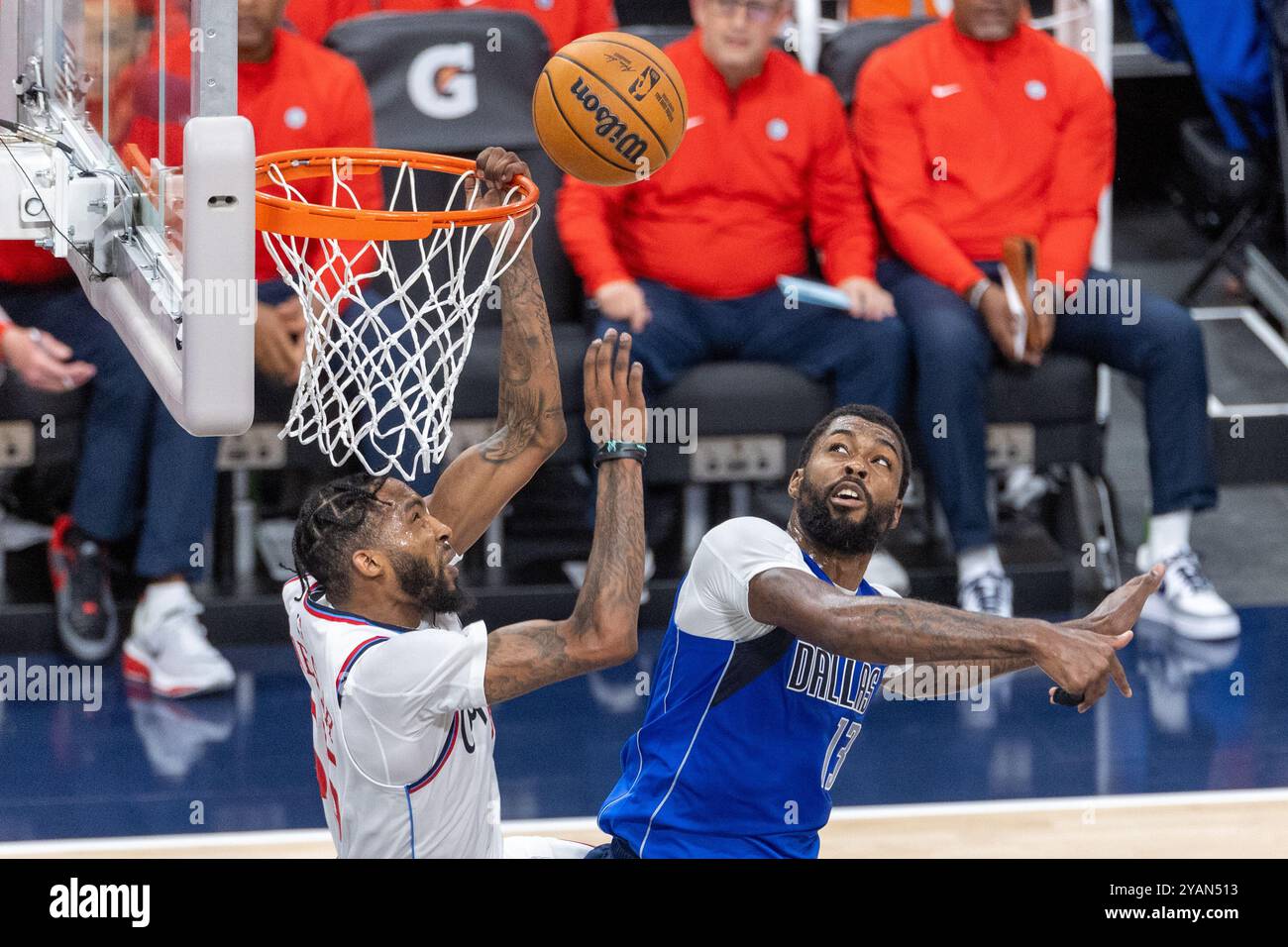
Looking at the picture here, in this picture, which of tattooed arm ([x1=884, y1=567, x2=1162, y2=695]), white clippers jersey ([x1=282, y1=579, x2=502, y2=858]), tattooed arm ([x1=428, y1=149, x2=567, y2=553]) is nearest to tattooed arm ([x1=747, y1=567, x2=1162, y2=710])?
tattooed arm ([x1=884, y1=567, x2=1162, y2=695])

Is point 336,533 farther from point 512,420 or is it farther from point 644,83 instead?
point 644,83

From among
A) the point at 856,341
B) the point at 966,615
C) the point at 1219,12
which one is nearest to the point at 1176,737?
the point at 856,341

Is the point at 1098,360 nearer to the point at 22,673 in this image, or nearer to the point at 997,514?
the point at 997,514

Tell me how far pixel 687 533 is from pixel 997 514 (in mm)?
1155

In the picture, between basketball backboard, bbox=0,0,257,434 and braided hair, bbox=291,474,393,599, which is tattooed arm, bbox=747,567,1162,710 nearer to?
braided hair, bbox=291,474,393,599

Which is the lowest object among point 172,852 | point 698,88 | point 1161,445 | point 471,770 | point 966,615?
point 172,852

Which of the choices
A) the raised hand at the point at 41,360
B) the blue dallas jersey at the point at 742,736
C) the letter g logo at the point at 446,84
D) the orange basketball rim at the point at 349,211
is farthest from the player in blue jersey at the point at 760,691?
the letter g logo at the point at 446,84

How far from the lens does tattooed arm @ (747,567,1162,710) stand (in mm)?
2621

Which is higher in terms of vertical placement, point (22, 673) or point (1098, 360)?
point (1098, 360)

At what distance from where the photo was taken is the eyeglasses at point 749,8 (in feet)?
18.7

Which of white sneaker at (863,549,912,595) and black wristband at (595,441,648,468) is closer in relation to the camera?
black wristband at (595,441,648,468)

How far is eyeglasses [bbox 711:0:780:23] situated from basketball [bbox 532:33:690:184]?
78.3 inches

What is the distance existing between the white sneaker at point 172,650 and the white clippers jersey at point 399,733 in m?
2.12

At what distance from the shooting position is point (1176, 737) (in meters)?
4.96
